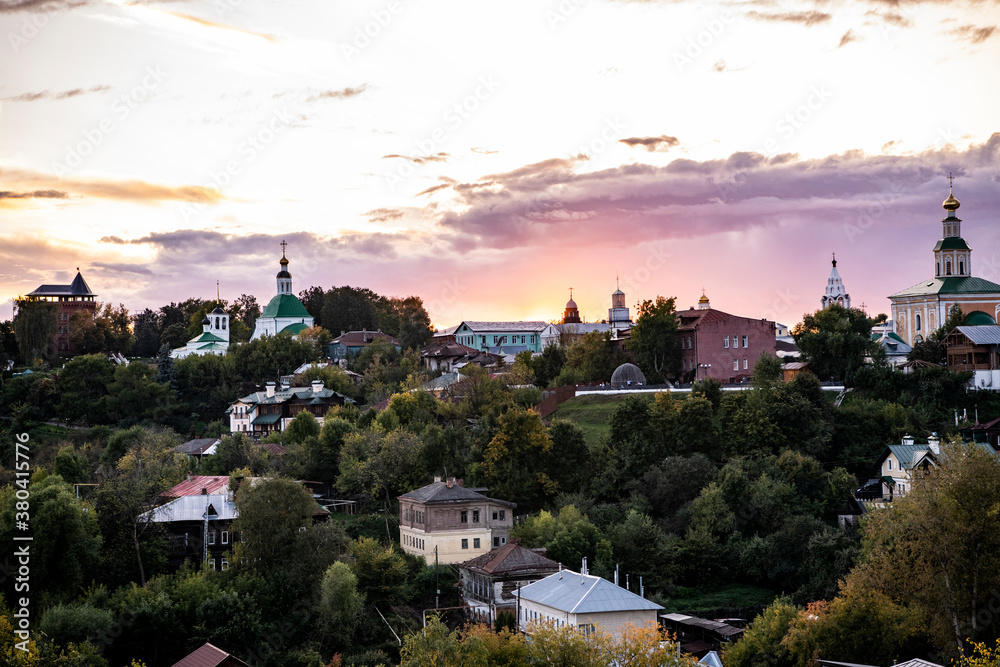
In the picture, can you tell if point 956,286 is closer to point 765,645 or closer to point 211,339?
point 765,645

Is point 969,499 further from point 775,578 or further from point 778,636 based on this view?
point 775,578

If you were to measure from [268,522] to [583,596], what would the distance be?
39.3 feet

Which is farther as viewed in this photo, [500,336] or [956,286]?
[500,336]

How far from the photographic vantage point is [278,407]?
67750 millimetres

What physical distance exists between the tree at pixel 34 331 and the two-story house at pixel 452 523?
50.0m

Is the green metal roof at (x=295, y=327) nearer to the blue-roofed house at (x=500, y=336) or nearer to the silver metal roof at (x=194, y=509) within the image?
the blue-roofed house at (x=500, y=336)

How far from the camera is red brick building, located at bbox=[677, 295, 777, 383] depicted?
6288 centimetres

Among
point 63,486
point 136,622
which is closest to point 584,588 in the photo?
point 136,622

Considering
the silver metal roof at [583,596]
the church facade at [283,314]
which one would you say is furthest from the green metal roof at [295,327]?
the silver metal roof at [583,596]

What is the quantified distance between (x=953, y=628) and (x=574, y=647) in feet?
39.8

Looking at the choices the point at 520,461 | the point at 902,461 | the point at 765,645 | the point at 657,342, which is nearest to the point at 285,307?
the point at 657,342

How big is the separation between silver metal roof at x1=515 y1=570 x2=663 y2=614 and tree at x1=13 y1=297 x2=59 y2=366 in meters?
59.9

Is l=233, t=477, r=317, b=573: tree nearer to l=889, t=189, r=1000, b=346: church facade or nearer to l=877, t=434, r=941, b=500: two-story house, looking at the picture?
l=877, t=434, r=941, b=500: two-story house

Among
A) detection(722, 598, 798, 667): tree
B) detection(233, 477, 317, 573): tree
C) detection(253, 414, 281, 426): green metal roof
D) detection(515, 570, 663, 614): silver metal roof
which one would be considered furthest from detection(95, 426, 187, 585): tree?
detection(253, 414, 281, 426): green metal roof
